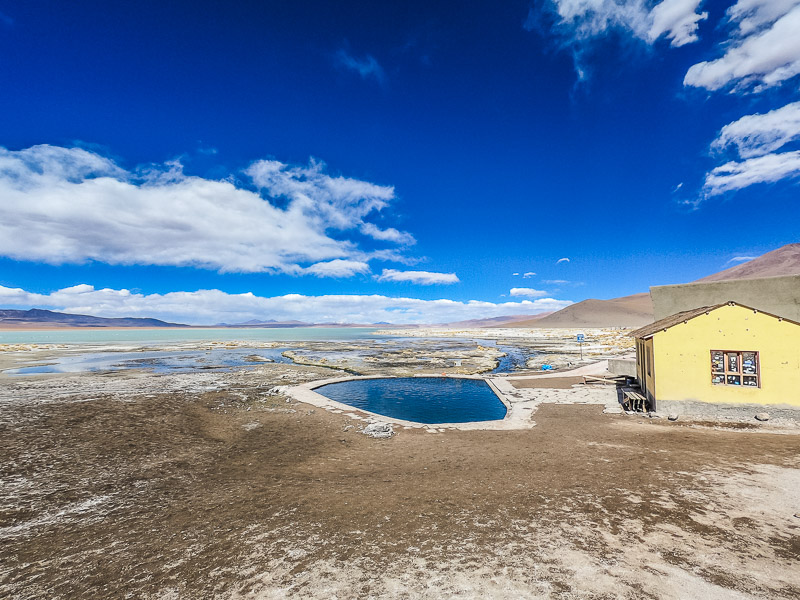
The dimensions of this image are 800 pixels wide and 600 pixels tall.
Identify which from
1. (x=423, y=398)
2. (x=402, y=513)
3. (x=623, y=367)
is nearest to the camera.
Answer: (x=402, y=513)

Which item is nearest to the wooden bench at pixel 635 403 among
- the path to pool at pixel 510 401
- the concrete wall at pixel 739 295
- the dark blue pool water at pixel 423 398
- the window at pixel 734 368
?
the path to pool at pixel 510 401

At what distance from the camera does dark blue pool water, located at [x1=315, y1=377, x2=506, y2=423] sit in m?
19.1

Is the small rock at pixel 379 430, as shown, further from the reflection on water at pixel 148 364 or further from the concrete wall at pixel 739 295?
the reflection on water at pixel 148 364

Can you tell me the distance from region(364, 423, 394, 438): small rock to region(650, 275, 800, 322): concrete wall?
1790cm

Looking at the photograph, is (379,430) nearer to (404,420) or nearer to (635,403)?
(404,420)

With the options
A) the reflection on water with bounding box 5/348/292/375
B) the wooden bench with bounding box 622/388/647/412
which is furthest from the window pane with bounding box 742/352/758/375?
the reflection on water with bounding box 5/348/292/375

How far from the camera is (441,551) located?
250 inches

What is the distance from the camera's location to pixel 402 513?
7816 millimetres

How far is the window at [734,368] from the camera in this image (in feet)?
46.5

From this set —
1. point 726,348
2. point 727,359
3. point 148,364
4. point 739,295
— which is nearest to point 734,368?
point 727,359

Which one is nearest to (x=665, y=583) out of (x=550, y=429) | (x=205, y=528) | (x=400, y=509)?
(x=400, y=509)

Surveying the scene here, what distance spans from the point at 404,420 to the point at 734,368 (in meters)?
14.0

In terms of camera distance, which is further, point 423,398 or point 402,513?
point 423,398

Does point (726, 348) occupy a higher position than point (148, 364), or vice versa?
point (726, 348)
